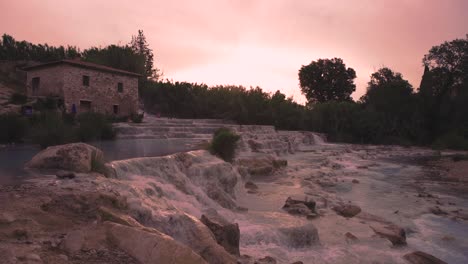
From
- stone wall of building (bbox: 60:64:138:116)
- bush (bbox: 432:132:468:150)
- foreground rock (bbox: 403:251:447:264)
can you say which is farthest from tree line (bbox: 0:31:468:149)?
foreground rock (bbox: 403:251:447:264)

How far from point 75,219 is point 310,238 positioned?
13.1 ft

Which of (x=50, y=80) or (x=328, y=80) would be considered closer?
(x=50, y=80)

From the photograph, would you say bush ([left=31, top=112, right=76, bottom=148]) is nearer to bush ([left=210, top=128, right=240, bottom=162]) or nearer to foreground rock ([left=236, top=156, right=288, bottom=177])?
bush ([left=210, top=128, right=240, bottom=162])

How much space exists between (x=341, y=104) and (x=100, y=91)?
2516 cm

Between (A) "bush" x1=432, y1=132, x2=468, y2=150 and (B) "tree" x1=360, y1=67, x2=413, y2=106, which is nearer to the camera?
(A) "bush" x1=432, y1=132, x2=468, y2=150

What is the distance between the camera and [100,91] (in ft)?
78.7

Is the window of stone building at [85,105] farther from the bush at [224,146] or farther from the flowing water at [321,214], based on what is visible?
the flowing water at [321,214]

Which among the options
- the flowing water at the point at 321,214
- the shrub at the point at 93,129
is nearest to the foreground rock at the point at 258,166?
the flowing water at the point at 321,214

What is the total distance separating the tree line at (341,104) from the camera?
3139 cm

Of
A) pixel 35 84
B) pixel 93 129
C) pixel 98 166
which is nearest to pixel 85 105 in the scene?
pixel 35 84

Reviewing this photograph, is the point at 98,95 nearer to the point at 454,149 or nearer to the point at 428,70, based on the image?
the point at 454,149

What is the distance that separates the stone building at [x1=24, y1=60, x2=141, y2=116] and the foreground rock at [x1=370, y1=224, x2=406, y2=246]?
774 inches

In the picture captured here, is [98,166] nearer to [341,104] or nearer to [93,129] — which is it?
[93,129]

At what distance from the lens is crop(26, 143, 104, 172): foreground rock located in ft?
20.5
